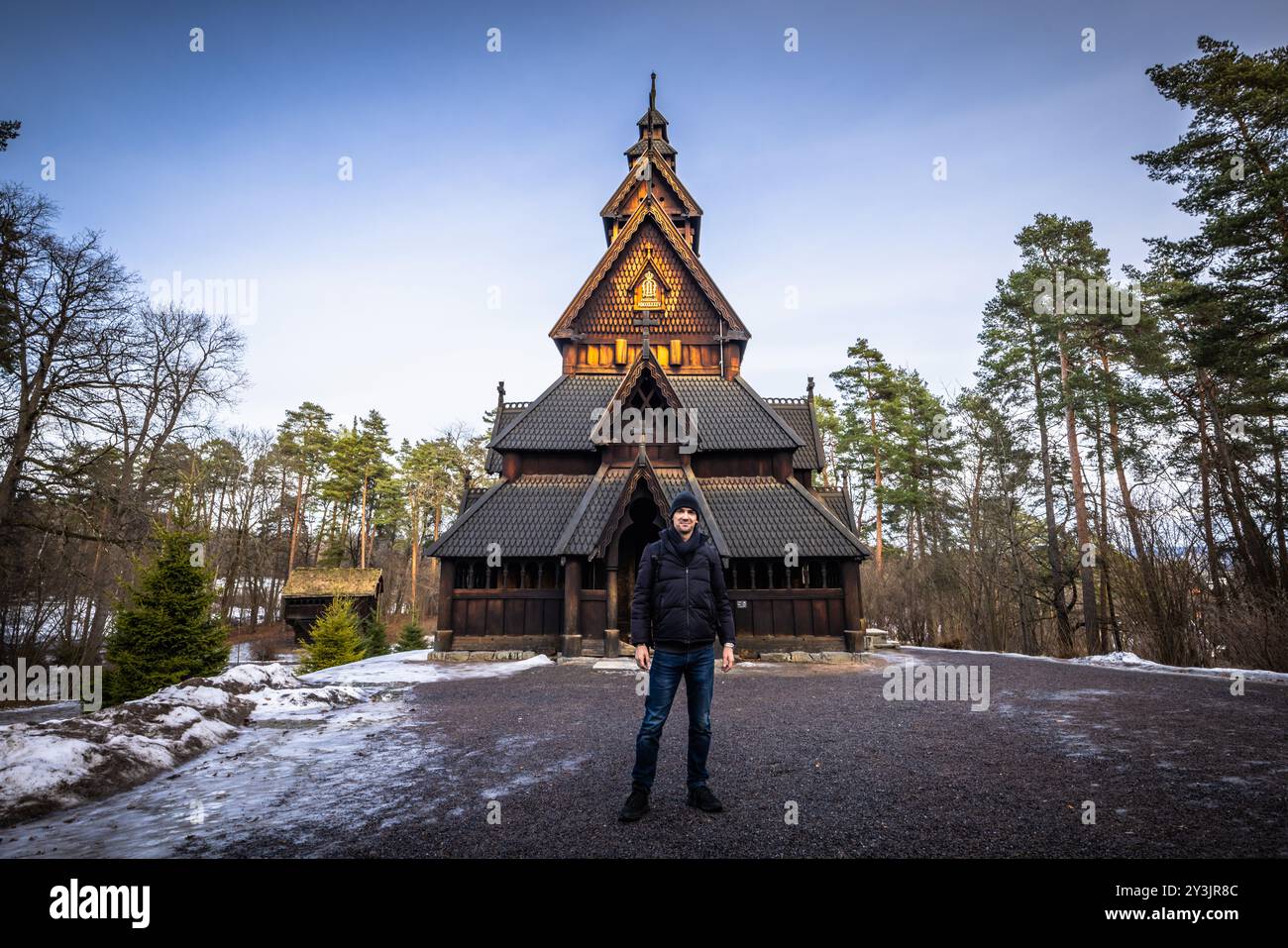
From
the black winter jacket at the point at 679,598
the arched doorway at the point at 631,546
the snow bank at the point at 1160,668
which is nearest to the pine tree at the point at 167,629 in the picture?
the arched doorway at the point at 631,546

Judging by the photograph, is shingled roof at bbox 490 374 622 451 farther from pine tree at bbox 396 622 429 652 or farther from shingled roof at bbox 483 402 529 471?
pine tree at bbox 396 622 429 652

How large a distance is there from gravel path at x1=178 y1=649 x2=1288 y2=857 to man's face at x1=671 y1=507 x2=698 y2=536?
2048 millimetres

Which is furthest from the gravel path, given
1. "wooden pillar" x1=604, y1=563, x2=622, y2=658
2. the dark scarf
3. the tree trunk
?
the tree trunk

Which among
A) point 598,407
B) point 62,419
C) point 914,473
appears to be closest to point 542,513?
point 598,407

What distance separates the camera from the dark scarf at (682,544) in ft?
14.6

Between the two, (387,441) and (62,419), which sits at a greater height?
(387,441)

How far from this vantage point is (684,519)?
4.48 m

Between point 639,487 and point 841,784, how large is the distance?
10.2m

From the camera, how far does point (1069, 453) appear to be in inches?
842

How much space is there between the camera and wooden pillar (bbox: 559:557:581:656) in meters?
13.5

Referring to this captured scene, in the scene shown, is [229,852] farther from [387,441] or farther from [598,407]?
[387,441]

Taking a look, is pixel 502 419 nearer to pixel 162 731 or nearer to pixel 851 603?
pixel 851 603

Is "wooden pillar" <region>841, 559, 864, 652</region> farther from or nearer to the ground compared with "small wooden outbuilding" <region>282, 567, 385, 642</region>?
farther from the ground

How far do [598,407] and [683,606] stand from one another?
13.7 meters
